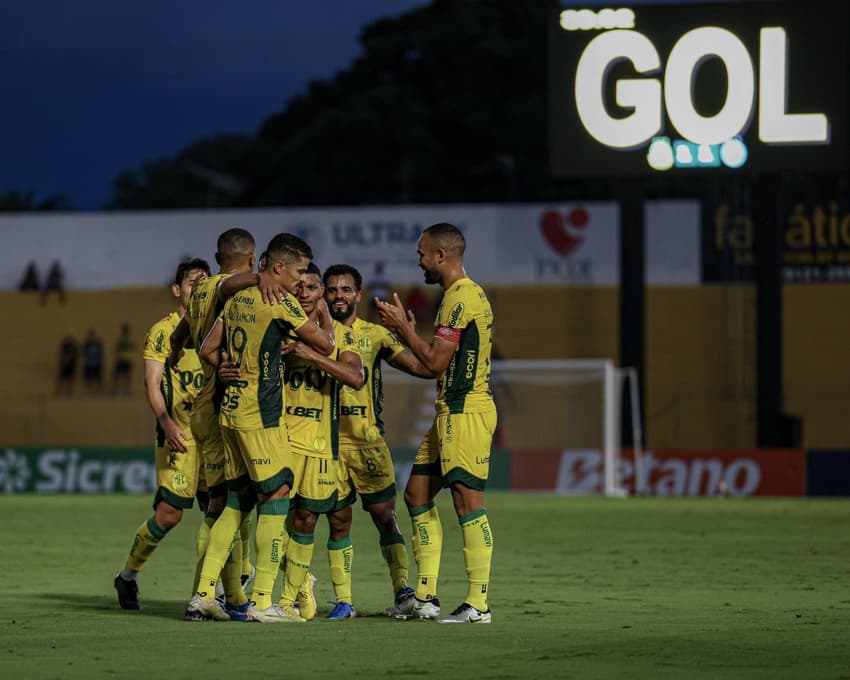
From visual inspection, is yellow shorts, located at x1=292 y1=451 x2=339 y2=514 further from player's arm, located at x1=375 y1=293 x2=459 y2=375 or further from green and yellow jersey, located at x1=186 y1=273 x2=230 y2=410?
player's arm, located at x1=375 y1=293 x2=459 y2=375

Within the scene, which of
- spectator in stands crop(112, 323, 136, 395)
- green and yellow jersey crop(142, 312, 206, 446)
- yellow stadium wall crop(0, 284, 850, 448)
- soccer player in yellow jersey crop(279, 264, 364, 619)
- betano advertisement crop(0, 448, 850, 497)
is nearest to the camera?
soccer player in yellow jersey crop(279, 264, 364, 619)

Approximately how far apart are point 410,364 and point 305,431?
75 cm

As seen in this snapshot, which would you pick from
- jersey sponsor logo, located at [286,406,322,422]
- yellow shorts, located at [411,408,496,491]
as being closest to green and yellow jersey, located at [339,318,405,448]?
jersey sponsor logo, located at [286,406,322,422]

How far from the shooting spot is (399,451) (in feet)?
96.2

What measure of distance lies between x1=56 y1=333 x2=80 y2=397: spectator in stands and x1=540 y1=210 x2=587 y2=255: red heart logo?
488 inches

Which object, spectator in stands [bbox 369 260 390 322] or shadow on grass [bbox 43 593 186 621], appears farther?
spectator in stands [bbox 369 260 390 322]

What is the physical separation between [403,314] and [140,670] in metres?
2.79

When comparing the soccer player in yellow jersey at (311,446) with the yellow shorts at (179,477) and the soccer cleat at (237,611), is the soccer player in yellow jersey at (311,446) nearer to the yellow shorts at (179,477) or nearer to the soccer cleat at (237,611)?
the soccer cleat at (237,611)

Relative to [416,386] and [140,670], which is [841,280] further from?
[140,670]

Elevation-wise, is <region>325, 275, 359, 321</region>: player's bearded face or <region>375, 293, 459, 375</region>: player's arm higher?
<region>325, 275, 359, 321</region>: player's bearded face

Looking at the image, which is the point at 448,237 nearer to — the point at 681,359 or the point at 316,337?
the point at 316,337

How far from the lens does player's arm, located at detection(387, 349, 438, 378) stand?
32.0 feet

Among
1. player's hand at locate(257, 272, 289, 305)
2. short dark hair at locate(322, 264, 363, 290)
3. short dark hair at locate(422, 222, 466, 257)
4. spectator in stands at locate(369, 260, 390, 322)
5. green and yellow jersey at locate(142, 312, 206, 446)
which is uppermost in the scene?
spectator in stands at locate(369, 260, 390, 322)

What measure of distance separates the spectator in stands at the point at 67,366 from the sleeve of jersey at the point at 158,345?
3237 centimetres
